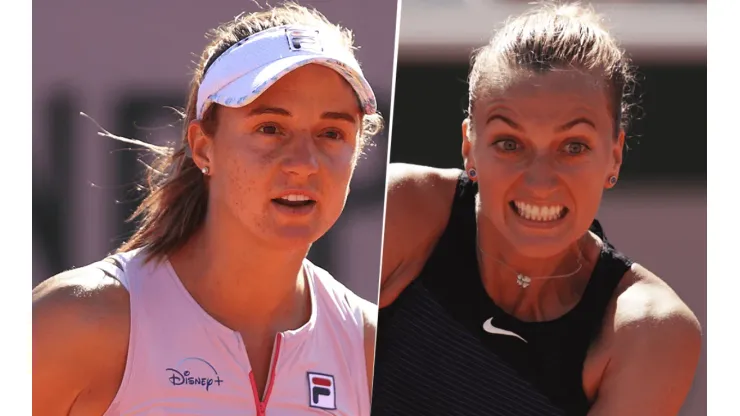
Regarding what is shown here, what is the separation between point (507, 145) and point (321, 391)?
0.79 meters

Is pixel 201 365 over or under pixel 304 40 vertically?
under

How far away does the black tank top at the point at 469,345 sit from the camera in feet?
7.97

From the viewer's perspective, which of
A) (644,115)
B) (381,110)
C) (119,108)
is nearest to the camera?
(644,115)

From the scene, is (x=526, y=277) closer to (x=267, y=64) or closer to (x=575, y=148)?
(x=575, y=148)

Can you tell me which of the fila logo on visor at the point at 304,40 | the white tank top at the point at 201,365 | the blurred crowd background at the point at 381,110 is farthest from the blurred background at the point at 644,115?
the white tank top at the point at 201,365

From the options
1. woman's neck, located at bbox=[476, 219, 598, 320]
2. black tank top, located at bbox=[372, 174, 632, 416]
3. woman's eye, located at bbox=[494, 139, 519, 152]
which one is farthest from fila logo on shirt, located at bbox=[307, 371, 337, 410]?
woman's eye, located at bbox=[494, 139, 519, 152]

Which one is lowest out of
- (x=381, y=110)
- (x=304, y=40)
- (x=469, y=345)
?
(x=469, y=345)

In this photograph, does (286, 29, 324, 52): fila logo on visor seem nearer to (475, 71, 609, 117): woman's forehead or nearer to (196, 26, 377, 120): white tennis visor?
(196, 26, 377, 120): white tennis visor

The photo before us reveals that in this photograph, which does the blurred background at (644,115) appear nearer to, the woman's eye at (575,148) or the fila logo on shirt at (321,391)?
the woman's eye at (575,148)

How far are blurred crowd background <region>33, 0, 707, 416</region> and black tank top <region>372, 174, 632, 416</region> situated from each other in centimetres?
17

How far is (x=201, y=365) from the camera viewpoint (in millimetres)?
2441

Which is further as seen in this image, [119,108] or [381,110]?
[119,108]

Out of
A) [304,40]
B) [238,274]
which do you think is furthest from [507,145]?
[238,274]

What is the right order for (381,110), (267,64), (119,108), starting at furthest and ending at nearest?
1. (119,108)
2. (381,110)
3. (267,64)
